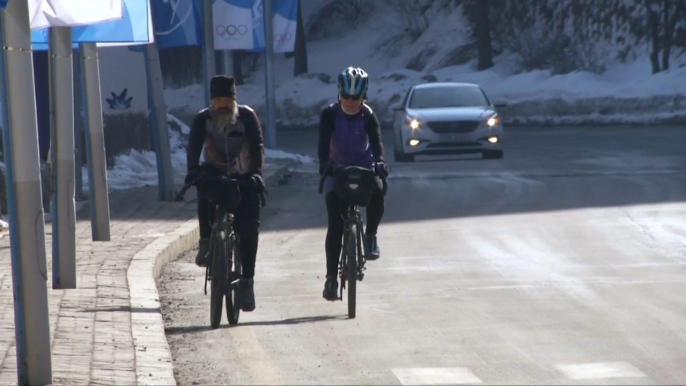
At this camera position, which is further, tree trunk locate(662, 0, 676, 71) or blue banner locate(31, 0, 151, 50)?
tree trunk locate(662, 0, 676, 71)

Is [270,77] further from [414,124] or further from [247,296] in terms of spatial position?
[247,296]

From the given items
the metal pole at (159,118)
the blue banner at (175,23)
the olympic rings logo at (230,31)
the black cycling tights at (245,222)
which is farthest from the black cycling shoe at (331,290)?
the olympic rings logo at (230,31)

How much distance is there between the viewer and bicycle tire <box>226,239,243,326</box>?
9506 millimetres

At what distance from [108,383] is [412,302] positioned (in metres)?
3.69

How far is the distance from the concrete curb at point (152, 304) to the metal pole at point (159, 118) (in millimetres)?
2853

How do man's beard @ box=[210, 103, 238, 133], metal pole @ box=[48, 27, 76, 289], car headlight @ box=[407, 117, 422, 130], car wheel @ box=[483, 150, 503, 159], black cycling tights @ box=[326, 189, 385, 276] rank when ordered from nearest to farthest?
man's beard @ box=[210, 103, 238, 133]
black cycling tights @ box=[326, 189, 385, 276]
metal pole @ box=[48, 27, 76, 289]
car headlight @ box=[407, 117, 422, 130]
car wheel @ box=[483, 150, 503, 159]

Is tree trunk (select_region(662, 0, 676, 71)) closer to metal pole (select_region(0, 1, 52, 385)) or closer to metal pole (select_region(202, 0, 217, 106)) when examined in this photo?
metal pole (select_region(202, 0, 217, 106))

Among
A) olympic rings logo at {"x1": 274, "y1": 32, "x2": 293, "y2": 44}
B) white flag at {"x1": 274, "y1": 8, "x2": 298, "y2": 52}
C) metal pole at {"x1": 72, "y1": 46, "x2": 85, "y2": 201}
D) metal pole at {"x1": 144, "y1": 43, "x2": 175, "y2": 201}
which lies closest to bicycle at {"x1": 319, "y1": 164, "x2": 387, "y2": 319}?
metal pole at {"x1": 72, "y1": 46, "x2": 85, "y2": 201}

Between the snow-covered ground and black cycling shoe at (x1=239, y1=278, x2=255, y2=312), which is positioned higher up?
black cycling shoe at (x1=239, y1=278, x2=255, y2=312)

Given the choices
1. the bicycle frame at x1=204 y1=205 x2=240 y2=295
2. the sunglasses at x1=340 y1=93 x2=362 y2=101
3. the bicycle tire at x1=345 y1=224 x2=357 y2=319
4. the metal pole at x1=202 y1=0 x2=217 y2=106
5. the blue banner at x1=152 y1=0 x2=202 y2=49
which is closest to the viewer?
the bicycle frame at x1=204 y1=205 x2=240 y2=295

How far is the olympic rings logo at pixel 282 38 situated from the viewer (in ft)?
107

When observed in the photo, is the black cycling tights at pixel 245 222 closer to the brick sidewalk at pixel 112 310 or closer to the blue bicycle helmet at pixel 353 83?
the brick sidewalk at pixel 112 310

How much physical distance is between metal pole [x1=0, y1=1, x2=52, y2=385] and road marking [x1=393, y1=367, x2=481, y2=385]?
177cm

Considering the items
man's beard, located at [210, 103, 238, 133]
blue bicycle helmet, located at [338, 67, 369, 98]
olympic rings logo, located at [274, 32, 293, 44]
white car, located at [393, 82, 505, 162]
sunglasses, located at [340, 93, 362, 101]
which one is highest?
blue bicycle helmet, located at [338, 67, 369, 98]
